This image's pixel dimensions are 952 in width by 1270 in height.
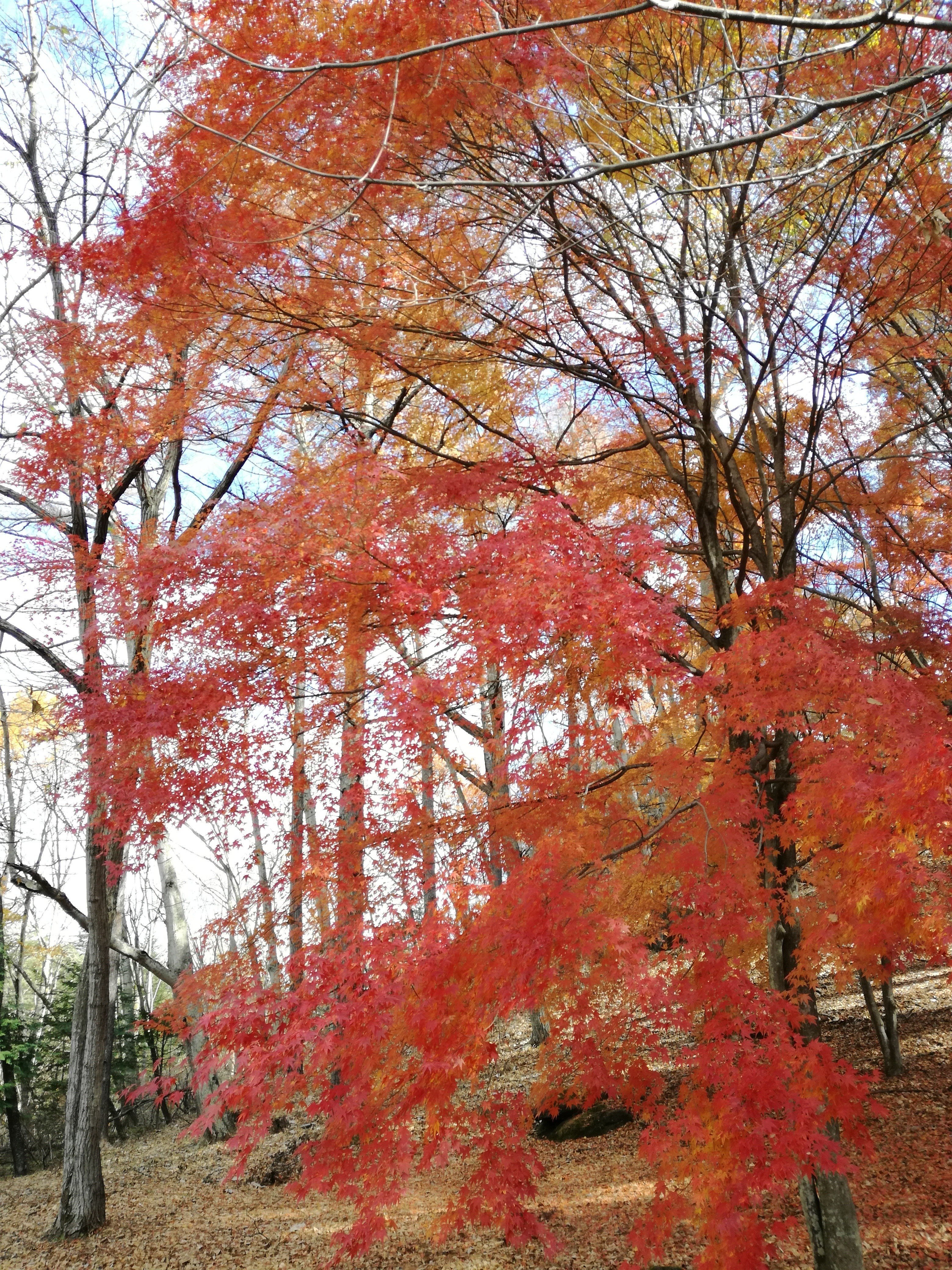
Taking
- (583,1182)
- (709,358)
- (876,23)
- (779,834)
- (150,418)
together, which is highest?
(150,418)

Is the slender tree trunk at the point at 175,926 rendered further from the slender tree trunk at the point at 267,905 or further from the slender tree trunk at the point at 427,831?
the slender tree trunk at the point at 427,831

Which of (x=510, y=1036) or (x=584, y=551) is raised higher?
(x=584, y=551)

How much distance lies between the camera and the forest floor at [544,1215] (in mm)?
6762

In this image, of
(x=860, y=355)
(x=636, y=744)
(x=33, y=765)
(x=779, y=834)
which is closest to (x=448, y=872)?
(x=636, y=744)

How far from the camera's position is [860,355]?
6773mm

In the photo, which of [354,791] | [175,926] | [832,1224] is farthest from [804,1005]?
[175,926]

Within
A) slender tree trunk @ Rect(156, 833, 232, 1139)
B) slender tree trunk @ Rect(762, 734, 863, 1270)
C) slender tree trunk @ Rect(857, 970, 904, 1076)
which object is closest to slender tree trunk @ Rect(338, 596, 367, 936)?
slender tree trunk @ Rect(762, 734, 863, 1270)

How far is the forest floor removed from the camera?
22.2ft

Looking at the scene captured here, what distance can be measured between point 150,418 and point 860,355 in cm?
712

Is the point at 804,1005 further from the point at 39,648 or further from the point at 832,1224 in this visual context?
the point at 39,648

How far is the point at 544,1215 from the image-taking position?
7.61 m

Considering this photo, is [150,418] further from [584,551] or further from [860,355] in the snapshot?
[860,355]

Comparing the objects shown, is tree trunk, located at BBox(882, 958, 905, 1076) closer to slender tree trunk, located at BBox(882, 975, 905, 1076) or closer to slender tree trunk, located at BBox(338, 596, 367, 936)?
slender tree trunk, located at BBox(882, 975, 905, 1076)

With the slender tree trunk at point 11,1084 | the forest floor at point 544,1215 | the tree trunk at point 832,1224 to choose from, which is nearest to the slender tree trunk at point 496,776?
the tree trunk at point 832,1224
